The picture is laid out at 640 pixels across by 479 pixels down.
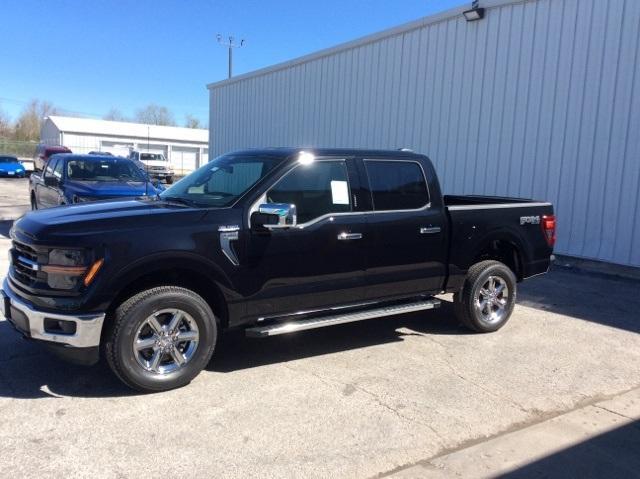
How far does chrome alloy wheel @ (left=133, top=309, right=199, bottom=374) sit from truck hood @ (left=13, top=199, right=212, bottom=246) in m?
0.67

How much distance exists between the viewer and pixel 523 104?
10914mm

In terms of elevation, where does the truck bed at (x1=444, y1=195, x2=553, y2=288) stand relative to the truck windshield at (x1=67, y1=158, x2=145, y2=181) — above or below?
below

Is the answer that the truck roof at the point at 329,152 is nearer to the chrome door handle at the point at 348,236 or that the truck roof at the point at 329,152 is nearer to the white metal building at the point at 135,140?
the chrome door handle at the point at 348,236

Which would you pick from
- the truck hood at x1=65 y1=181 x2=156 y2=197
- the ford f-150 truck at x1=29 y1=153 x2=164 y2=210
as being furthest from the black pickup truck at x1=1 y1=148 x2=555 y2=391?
the ford f-150 truck at x1=29 y1=153 x2=164 y2=210

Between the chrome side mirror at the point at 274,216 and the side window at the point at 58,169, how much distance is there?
7.68 metres

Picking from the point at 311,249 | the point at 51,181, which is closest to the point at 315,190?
the point at 311,249

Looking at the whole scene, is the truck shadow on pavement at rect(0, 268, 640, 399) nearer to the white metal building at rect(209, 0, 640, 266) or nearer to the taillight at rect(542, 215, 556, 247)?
the taillight at rect(542, 215, 556, 247)

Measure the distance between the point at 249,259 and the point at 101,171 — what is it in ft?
25.2

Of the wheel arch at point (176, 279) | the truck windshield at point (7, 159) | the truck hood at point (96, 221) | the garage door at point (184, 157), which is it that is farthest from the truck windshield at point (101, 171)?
the garage door at point (184, 157)

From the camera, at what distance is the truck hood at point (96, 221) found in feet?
13.3

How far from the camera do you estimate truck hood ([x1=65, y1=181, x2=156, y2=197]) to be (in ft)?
32.6

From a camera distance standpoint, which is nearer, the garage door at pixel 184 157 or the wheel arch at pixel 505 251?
the wheel arch at pixel 505 251

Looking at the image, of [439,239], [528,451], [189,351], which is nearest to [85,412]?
[189,351]

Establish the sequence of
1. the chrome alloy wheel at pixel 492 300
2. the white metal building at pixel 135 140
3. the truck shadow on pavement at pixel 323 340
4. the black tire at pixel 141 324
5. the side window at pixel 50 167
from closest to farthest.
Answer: the black tire at pixel 141 324 → the truck shadow on pavement at pixel 323 340 → the chrome alloy wheel at pixel 492 300 → the side window at pixel 50 167 → the white metal building at pixel 135 140
